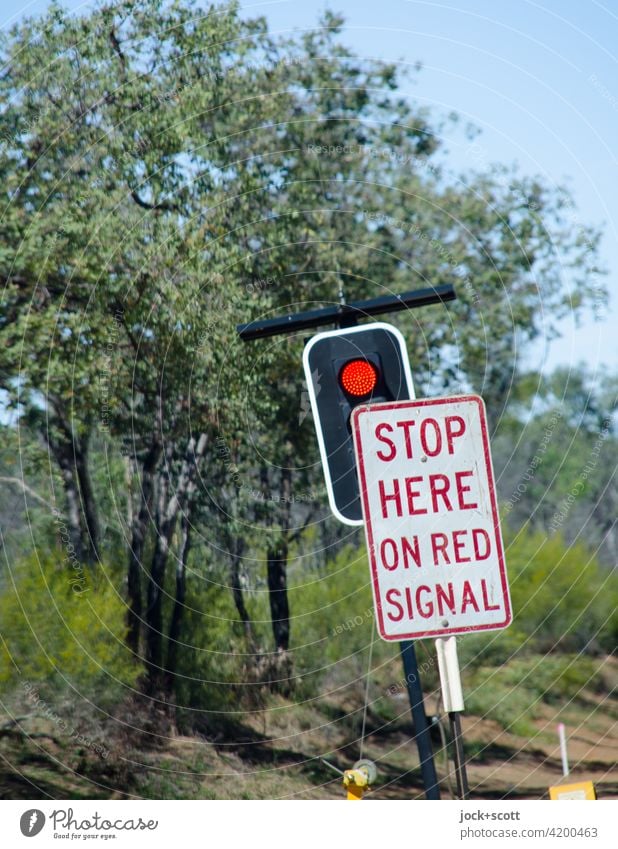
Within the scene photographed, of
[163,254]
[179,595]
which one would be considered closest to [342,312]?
[163,254]

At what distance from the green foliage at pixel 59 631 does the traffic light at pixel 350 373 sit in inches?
400

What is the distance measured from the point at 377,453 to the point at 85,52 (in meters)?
12.5

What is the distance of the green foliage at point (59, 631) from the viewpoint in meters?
14.3

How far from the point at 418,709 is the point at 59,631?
1065 centimetres

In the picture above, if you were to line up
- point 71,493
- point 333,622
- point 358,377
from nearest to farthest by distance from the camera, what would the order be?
point 358,377 → point 71,493 → point 333,622

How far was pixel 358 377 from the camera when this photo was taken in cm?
480

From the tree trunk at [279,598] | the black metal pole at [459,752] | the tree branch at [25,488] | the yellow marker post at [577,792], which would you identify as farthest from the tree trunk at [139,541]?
the black metal pole at [459,752]

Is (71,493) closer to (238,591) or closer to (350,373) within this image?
(238,591)

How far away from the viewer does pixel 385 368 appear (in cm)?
479

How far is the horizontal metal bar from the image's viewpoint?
5.19m

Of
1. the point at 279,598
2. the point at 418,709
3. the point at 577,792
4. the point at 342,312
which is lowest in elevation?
the point at 577,792

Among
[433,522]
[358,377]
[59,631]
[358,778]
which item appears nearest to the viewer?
[433,522]

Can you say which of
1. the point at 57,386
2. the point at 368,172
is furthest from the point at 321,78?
the point at 57,386
